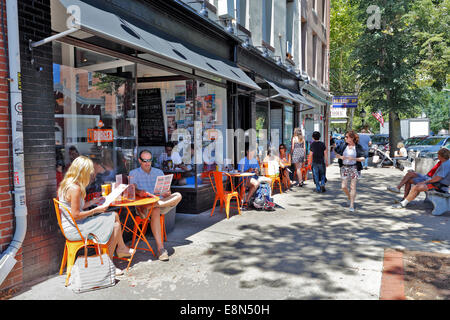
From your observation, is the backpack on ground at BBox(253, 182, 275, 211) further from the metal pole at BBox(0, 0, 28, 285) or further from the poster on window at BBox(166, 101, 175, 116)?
the metal pole at BBox(0, 0, 28, 285)

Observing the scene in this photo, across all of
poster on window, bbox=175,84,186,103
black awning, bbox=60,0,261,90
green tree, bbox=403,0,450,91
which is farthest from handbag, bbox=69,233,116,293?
green tree, bbox=403,0,450,91

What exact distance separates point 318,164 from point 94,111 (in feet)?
23.2

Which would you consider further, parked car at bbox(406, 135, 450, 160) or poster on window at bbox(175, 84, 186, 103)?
parked car at bbox(406, 135, 450, 160)

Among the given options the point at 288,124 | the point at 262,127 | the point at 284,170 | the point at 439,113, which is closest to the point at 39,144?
the point at 284,170

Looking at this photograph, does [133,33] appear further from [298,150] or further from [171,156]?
[298,150]

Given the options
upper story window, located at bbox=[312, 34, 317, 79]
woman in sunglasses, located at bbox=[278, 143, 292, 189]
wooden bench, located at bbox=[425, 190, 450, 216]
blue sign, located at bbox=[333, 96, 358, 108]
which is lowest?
wooden bench, located at bbox=[425, 190, 450, 216]

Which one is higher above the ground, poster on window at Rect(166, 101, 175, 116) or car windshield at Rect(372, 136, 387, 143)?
poster on window at Rect(166, 101, 175, 116)

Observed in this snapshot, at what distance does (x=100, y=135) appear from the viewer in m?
5.78

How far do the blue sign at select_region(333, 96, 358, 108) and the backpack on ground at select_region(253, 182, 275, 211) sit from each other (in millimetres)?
13963

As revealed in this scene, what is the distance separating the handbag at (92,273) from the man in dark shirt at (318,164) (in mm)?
7680

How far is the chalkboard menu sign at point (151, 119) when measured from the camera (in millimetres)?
8070

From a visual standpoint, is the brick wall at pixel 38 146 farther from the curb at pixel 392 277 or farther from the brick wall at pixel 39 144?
the curb at pixel 392 277

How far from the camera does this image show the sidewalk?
402cm

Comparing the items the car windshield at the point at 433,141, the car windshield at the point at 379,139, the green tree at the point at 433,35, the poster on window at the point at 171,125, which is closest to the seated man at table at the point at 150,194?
the poster on window at the point at 171,125
